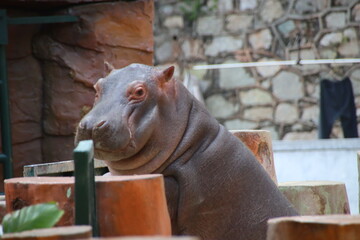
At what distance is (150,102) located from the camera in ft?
10.9

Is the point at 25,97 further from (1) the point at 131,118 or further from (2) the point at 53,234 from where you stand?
(2) the point at 53,234

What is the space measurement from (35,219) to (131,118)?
37.9 inches

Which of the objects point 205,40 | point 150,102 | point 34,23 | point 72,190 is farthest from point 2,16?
point 205,40

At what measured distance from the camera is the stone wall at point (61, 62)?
518cm

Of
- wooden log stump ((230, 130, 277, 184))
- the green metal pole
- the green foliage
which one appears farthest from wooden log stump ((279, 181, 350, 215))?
the green foliage

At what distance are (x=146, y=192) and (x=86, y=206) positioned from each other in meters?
0.23

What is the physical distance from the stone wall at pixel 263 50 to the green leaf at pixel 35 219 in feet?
29.0

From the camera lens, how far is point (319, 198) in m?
4.62

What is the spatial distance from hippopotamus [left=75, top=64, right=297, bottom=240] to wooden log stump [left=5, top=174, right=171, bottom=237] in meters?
0.43

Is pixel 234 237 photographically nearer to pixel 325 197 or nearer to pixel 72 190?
pixel 72 190

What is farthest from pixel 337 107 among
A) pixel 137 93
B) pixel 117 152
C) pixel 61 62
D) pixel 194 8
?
pixel 117 152

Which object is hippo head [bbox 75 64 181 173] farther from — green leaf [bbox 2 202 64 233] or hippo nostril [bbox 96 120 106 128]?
green leaf [bbox 2 202 64 233]

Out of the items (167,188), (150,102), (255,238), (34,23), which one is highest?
(34,23)

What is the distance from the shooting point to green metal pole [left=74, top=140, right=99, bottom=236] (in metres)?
2.53
